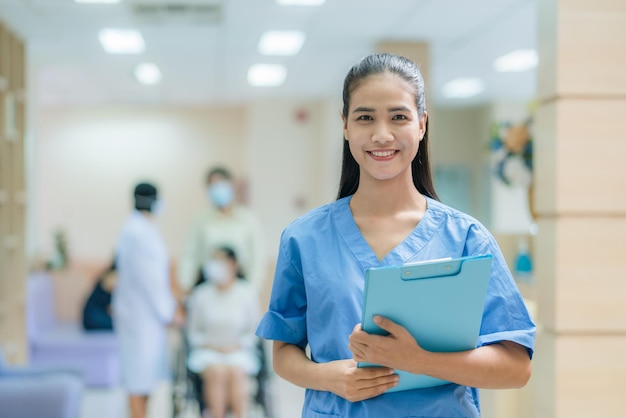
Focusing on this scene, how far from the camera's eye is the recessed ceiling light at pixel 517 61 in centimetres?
678

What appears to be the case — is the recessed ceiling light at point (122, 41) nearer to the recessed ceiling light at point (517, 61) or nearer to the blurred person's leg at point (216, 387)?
the blurred person's leg at point (216, 387)

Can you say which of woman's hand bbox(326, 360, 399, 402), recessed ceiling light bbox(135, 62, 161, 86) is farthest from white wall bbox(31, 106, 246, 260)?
woman's hand bbox(326, 360, 399, 402)

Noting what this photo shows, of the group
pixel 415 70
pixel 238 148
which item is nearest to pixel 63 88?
pixel 238 148

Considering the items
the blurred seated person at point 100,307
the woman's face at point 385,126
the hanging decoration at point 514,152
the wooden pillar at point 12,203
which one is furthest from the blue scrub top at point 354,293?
the blurred seated person at point 100,307

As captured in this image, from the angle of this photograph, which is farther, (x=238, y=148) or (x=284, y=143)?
(x=238, y=148)

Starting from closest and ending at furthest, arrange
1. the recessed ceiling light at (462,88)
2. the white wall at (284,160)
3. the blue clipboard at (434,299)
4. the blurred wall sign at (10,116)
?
the blue clipboard at (434,299)
the blurred wall sign at (10,116)
the recessed ceiling light at (462,88)
the white wall at (284,160)

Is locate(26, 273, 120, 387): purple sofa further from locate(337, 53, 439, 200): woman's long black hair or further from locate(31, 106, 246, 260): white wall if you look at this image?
locate(337, 53, 439, 200): woman's long black hair

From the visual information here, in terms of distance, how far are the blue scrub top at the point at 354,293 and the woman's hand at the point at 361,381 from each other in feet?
0.14

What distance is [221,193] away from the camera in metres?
5.20

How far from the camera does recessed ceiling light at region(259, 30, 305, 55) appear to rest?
236 inches

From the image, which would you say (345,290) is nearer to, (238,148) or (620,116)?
(620,116)

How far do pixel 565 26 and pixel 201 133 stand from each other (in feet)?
26.5

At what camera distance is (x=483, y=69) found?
7.59 metres

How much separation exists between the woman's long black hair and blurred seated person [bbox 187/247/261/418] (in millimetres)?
3167
